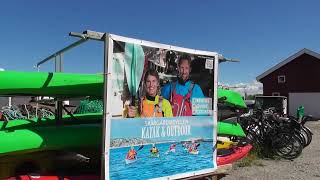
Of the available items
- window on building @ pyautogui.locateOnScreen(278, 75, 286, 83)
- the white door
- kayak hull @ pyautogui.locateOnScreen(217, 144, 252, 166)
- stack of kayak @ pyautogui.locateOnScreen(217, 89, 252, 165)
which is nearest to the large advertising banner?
kayak hull @ pyautogui.locateOnScreen(217, 144, 252, 166)

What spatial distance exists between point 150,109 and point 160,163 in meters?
0.71

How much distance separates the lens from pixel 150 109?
4.86 m

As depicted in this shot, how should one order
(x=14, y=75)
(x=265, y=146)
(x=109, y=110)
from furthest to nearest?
(x=265, y=146) → (x=14, y=75) → (x=109, y=110)

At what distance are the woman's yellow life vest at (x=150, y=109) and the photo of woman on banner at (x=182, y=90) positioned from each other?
0.16 meters

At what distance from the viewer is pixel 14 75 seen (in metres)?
5.22

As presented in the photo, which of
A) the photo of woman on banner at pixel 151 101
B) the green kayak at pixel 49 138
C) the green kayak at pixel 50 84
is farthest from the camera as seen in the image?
the green kayak at pixel 50 84

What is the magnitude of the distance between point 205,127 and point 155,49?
1.38 metres

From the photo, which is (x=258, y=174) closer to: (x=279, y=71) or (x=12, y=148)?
(x=12, y=148)

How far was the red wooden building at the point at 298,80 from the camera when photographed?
35.0 metres

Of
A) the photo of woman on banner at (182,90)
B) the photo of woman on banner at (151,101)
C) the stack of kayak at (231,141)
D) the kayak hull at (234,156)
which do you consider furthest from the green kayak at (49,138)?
the stack of kayak at (231,141)

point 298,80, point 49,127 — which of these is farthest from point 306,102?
point 49,127

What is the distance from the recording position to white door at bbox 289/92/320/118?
3412cm

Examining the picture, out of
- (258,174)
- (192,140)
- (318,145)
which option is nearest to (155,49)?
(192,140)

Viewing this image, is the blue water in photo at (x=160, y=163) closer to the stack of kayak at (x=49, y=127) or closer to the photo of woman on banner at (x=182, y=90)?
the stack of kayak at (x=49, y=127)
